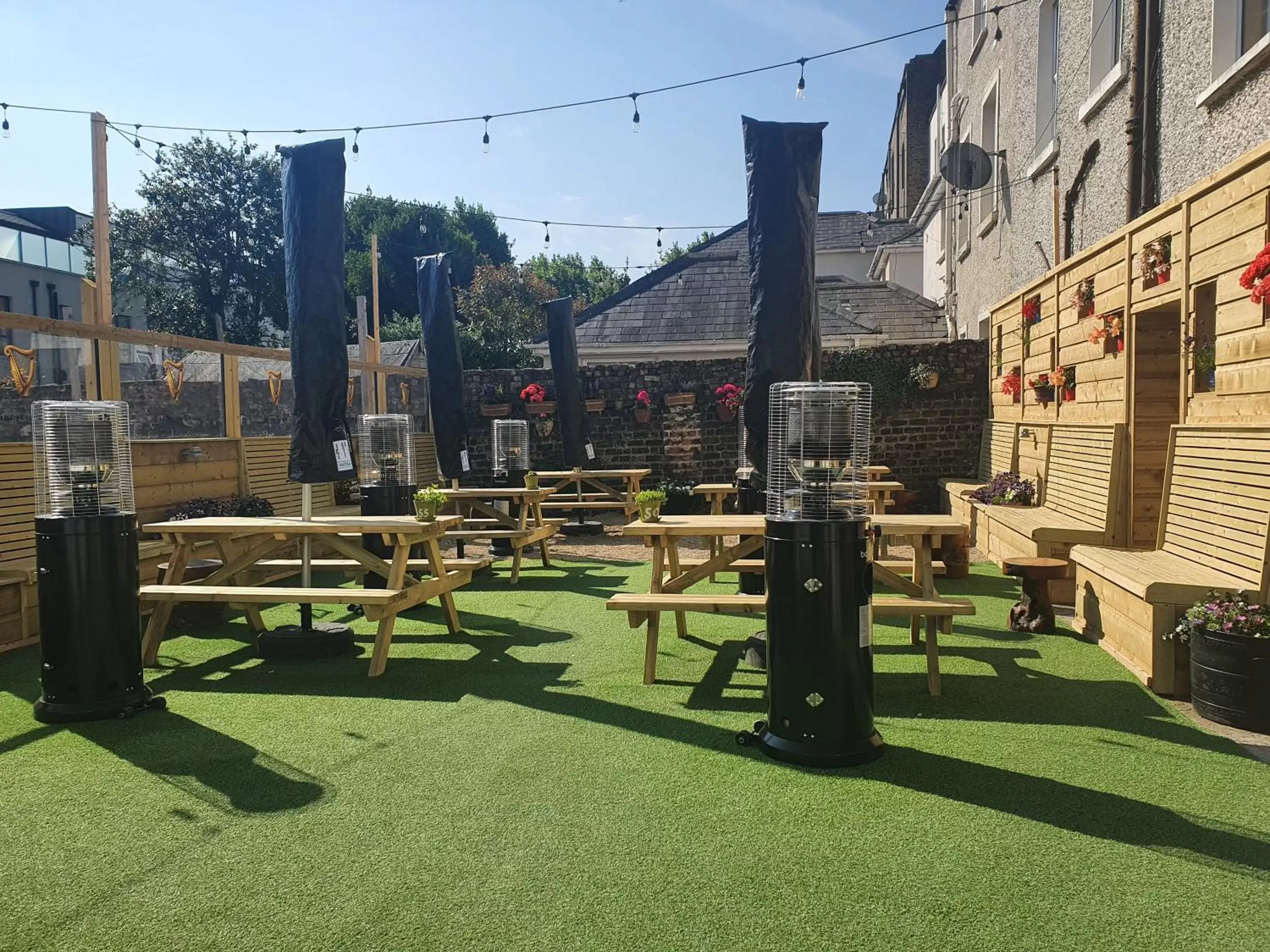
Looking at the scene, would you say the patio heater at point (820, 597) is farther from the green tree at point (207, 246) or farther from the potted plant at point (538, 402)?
the green tree at point (207, 246)

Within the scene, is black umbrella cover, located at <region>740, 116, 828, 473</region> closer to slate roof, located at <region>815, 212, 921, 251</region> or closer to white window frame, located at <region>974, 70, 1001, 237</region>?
white window frame, located at <region>974, 70, 1001, 237</region>

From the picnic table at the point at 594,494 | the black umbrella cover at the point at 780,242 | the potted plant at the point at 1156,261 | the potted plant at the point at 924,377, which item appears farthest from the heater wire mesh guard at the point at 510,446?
the potted plant at the point at 1156,261

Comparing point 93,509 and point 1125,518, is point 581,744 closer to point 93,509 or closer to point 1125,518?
point 93,509

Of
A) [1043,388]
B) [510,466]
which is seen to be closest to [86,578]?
[510,466]

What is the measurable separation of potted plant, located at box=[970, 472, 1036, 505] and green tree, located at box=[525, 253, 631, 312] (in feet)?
134

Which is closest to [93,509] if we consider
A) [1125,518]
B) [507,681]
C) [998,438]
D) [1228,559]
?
[507,681]

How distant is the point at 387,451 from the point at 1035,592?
5009mm

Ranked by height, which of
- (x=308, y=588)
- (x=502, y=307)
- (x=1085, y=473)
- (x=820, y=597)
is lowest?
(x=308, y=588)

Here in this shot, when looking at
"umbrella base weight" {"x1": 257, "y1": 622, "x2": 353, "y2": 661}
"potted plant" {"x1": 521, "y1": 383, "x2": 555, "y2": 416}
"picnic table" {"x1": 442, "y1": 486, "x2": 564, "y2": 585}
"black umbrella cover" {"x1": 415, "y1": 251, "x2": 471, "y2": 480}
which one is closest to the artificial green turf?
"umbrella base weight" {"x1": 257, "y1": 622, "x2": 353, "y2": 661}

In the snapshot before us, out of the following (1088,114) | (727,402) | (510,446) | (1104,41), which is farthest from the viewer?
(727,402)

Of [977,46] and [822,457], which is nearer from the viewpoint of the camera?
[822,457]

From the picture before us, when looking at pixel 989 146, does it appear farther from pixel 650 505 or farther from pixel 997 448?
pixel 650 505

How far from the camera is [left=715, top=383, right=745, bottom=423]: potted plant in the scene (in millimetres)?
13695

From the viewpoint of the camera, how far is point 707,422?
46.6ft
